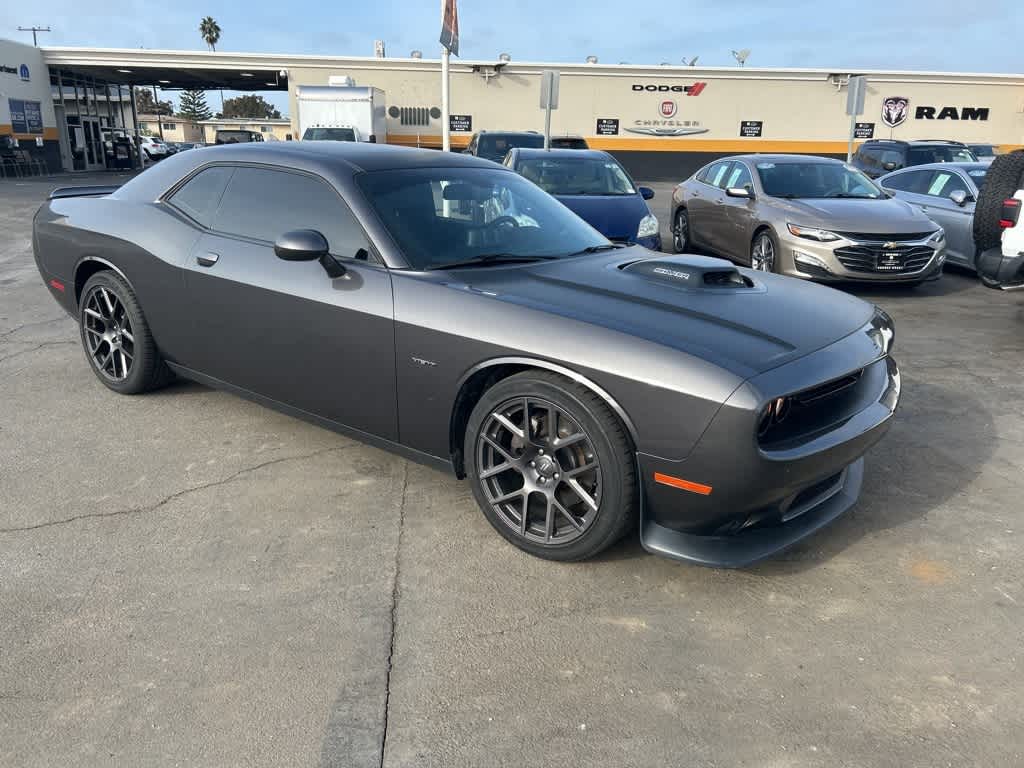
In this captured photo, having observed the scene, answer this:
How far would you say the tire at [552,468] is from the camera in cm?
279

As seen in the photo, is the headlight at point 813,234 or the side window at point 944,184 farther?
the side window at point 944,184

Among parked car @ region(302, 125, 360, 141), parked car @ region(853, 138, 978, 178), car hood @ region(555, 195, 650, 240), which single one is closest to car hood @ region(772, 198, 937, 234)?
car hood @ region(555, 195, 650, 240)

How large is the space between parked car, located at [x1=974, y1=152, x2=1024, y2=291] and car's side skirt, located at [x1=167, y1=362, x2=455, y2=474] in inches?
226

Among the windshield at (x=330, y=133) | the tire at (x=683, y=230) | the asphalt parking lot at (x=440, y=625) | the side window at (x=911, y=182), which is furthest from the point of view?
the windshield at (x=330, y=133)

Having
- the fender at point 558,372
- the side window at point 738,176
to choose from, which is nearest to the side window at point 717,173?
the side window at point 738,176

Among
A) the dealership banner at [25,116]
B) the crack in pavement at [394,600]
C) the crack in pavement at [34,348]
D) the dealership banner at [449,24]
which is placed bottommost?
the crack in pavement at [394,600]

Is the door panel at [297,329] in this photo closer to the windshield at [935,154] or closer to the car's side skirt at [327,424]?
the car's side skirt at [327,424]

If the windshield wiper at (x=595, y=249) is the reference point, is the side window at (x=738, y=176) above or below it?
above

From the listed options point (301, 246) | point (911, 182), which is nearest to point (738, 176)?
point (911, 182)

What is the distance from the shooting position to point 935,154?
16047 millimetres

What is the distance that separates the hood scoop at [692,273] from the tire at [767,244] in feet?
15.9

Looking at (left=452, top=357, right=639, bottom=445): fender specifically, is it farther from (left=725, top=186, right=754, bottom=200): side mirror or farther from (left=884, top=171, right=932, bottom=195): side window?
(left=884, top=171, right=932, bottom=195): side window

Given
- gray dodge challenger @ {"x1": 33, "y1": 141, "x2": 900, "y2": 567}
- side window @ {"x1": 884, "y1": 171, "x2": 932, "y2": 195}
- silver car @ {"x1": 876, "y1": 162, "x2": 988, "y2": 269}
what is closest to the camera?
gray dodge challenger @ {"x1": 33, "y1": 141, "x2": 900, "y2": 567}

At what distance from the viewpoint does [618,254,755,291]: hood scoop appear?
337 cm
